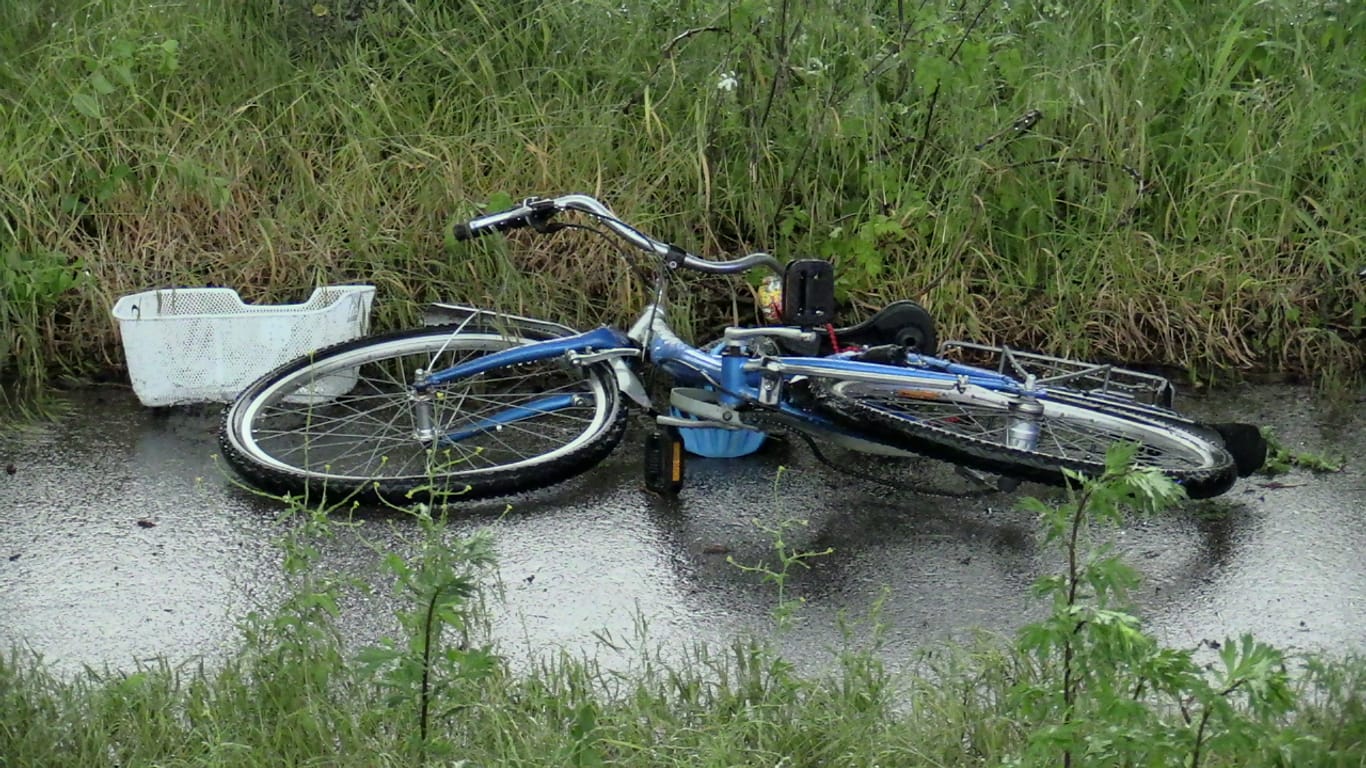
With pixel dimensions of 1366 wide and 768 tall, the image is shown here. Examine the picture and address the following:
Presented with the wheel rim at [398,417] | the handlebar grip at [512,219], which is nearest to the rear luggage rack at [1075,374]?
the wheel rim at [398,417]

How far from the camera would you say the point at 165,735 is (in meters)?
3.70

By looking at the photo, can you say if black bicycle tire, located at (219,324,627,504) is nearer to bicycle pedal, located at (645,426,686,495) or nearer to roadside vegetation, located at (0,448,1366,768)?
bicycle pedal, located at (645,426,686,495)

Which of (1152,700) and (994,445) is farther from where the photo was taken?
(994,445)

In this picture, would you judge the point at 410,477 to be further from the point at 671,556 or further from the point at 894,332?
the point at 894,332

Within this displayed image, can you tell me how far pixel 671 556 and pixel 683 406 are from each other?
69cm

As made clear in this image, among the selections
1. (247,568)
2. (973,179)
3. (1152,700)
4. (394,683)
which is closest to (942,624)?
(1152,700)

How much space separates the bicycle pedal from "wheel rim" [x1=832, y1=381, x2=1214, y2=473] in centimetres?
58

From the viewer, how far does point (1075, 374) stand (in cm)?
558

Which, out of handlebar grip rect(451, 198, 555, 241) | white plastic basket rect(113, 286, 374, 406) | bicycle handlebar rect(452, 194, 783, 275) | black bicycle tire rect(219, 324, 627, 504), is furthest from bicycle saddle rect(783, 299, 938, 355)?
white plastic basket rect(113, 286, 374, 406)

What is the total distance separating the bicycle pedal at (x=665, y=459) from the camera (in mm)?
5562

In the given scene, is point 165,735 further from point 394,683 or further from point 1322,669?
point 1322,669

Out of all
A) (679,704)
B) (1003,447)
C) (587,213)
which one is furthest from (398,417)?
(679,704)

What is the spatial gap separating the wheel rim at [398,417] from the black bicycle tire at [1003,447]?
0.89 m

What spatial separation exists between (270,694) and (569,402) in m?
2.27
